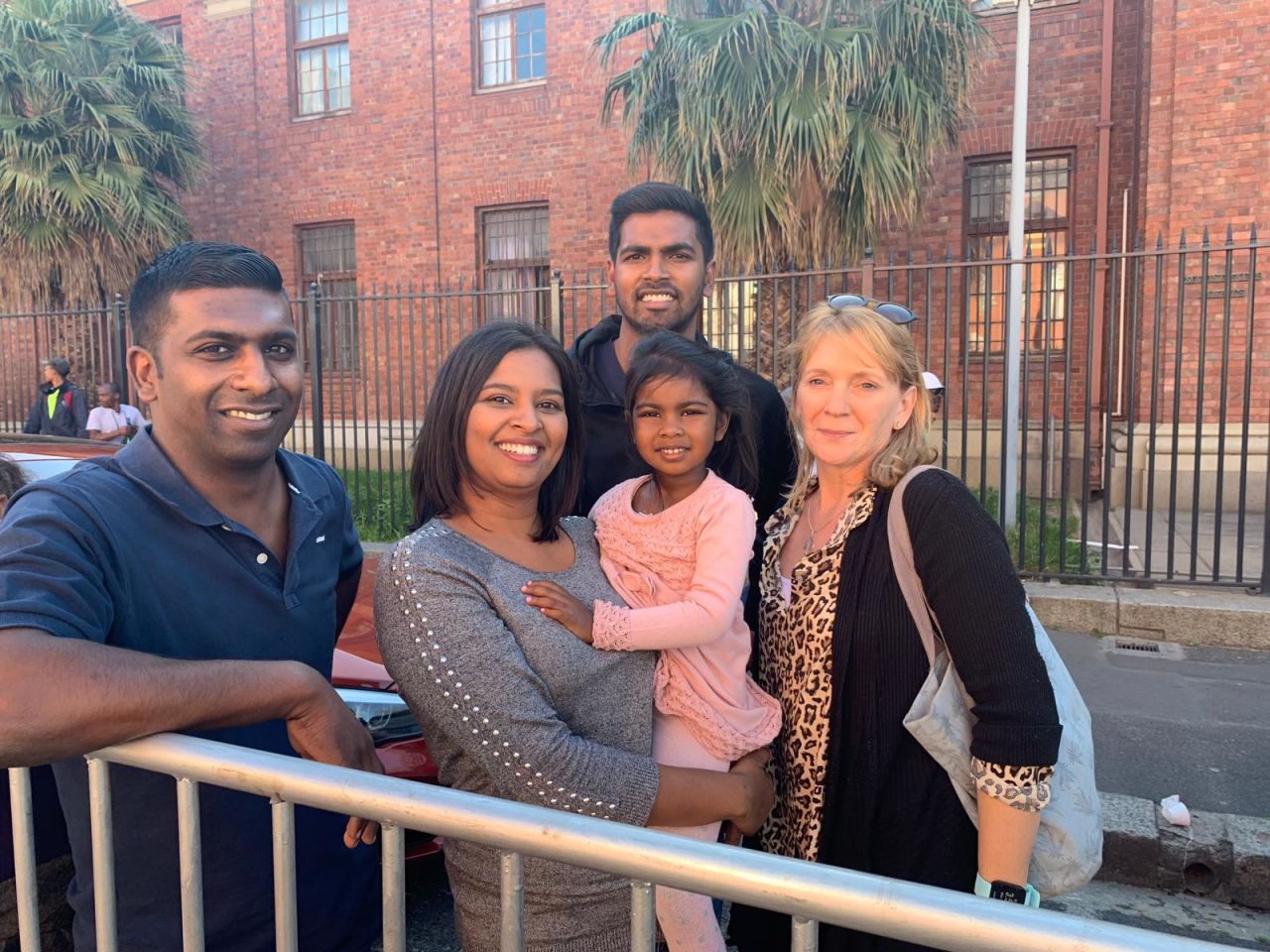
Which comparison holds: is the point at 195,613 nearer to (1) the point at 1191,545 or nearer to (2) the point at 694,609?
(2) the point at 694,609

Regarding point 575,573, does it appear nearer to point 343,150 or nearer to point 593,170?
point 593,170

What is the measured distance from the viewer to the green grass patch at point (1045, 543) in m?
6.84

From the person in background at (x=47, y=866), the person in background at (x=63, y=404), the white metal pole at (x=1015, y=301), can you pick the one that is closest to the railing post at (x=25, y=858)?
the person in background at (x=47, y=866)

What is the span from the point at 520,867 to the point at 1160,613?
656 centimetres

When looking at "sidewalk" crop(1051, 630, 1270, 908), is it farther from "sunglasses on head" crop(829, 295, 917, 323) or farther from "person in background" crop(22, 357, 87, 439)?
"person in background" crop(22, 357, 87, 439)

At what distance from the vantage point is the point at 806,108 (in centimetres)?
870

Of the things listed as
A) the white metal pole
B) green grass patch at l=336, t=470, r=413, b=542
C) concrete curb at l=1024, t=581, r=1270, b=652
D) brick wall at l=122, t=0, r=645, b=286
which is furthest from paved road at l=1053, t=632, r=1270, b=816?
brick wall at l=122, t=0, r=645, b=286

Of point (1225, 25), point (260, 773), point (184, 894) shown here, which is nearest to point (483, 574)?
point (260, 773)

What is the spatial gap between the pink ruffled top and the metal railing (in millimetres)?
556

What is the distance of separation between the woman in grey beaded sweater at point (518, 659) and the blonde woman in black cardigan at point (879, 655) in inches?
6.7

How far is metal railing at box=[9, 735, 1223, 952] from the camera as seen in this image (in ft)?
3.10

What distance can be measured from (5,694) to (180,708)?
0.22 m

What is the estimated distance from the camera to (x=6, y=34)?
39.4 feet

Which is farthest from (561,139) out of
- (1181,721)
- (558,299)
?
(1181,721)
